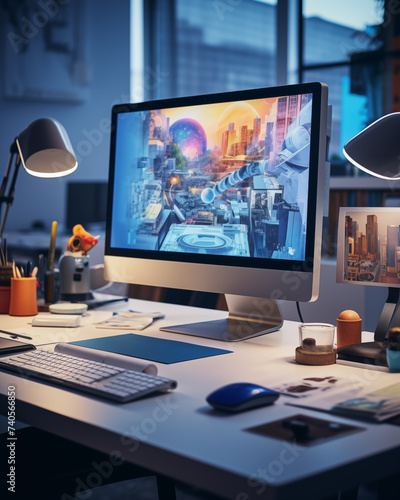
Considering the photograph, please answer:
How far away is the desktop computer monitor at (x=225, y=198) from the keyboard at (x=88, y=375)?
401 mm

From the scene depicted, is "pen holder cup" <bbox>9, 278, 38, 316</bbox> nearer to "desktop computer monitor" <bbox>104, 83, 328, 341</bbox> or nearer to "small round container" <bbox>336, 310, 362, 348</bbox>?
"desktop computer monitor" <bbox>104, 83, 328, 341</bbox>

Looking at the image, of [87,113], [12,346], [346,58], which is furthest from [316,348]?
[87,113]

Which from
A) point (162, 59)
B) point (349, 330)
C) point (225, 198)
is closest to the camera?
point (349, 330)

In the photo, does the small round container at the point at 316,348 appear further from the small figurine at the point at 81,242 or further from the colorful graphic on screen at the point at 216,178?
the small figurine at the point at 81,242

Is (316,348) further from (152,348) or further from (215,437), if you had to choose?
(215,437)

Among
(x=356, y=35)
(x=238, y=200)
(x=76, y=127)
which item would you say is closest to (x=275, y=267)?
(x=238, y=200)

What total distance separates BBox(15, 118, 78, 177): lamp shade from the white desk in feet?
2.64

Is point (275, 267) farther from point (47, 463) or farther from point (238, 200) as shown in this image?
point (47, 463)

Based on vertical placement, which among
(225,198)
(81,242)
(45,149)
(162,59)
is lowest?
(81,242)

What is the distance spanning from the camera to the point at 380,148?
1.28 metres

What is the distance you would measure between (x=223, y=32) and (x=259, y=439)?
15.9 ft

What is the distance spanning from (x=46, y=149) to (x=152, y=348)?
716mm

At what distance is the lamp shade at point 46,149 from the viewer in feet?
5.78

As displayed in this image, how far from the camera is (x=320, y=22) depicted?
449 centimetres
